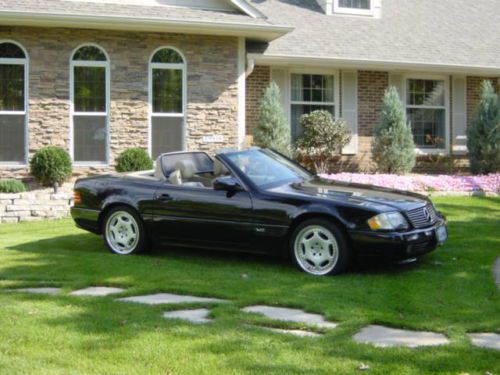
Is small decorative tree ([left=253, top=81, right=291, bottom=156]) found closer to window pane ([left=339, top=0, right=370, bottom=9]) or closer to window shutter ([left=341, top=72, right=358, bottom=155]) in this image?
window shutter ([left=341, top=72, right=358, bottom=155])

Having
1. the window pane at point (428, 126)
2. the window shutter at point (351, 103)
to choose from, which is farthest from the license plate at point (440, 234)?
the window pane at point (428, 126)

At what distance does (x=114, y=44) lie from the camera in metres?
15.1

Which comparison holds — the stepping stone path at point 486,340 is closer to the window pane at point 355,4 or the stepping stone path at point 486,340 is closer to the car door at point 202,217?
the car door at point 202,217

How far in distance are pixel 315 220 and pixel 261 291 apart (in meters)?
1.18

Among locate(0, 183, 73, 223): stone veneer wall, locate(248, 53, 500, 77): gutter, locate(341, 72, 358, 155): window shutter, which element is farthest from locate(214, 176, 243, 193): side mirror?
locate(341, 72, 358, 155): window shutter

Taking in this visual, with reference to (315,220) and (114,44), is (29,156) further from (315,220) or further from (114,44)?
(315,220)

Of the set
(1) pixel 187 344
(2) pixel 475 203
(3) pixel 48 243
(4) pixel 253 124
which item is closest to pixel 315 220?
(1) pixel 187 344

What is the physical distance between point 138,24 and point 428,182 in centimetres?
691

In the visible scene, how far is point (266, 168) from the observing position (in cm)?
855

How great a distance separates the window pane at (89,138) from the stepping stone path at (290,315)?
9785 millimetres

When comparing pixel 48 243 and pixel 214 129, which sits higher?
pixel 214 129

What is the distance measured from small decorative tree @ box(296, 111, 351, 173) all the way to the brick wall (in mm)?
1140

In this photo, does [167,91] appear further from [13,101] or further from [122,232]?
[122,232]

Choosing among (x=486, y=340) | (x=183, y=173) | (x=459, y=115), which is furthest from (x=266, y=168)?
(x=459, y=115)
